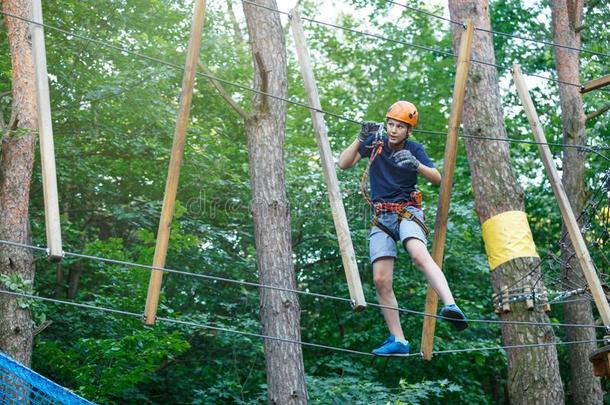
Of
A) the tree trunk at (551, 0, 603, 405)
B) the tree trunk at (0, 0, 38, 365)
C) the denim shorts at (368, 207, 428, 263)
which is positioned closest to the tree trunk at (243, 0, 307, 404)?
the tree trunk at (0, 0, 38, 365)

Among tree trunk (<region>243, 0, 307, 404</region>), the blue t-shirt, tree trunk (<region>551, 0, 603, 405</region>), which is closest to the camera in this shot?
the blue t-shirt

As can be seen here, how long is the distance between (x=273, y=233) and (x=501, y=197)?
5.57 feet

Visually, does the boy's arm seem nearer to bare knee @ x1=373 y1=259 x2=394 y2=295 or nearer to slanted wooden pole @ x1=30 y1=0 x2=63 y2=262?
bare knee @ x1=373 y1=259 x2=394 y2=295

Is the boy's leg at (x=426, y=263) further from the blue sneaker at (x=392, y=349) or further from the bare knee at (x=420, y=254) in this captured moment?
the blue sneaker at (x=392, y=349)

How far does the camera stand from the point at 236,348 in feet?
35.8

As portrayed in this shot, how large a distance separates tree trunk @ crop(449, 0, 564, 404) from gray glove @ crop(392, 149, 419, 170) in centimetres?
203

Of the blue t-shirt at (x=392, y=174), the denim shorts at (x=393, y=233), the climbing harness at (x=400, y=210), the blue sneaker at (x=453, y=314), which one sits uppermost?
the blue t-shirt at (x=392, y=174)

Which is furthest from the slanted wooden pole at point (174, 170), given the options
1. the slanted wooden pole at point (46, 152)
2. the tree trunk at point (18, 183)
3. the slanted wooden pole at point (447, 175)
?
the tree trunk at point (18, 183)

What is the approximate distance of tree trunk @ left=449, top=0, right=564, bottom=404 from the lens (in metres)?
6.55

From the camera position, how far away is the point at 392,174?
4918mm

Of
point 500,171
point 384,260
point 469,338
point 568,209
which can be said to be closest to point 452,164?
point 384,260

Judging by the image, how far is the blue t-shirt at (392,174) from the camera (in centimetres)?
489

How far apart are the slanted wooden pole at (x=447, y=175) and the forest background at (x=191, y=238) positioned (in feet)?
13.8

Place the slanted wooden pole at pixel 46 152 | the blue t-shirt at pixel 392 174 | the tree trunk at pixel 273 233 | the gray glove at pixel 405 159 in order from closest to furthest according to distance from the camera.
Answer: the slanted wooden pole at pixel 46 152 → the gray glove at pixel 405 159 → the blue t-shirt at pixel 392 174 → the tree trunk at pixel 273 233
